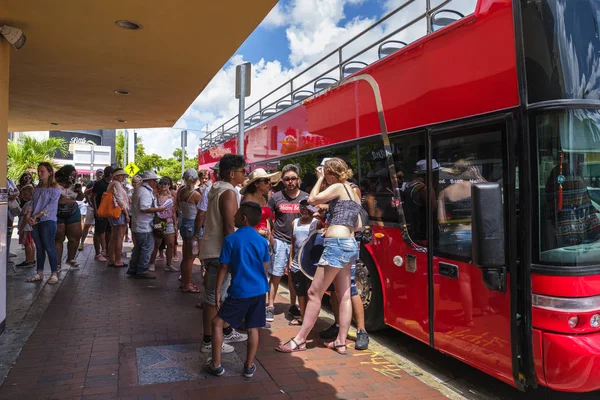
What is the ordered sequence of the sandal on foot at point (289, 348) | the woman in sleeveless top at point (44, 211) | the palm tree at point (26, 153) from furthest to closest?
the palm tree at point (26, 153), the woman in sleeveless top at point (44, 211), the sandal on foot at point (289, 348)

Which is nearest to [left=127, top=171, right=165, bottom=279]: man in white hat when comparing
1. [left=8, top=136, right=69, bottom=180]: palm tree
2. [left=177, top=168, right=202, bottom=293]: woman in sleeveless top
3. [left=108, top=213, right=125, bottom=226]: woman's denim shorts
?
[left=177, top=168, right=202, bottom=293]: woman in sleeveless top

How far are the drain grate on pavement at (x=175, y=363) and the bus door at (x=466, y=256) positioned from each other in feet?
6.03

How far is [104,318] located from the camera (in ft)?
18.0

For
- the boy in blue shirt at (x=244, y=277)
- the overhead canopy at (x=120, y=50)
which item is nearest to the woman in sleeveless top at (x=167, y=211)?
the overhead canopy at (x=120, y=50)

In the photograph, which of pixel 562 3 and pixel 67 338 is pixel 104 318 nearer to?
pixel 67 338

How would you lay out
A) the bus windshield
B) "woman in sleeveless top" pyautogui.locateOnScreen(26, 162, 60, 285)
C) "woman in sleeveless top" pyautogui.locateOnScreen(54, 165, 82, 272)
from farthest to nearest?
1. "woman in sleeveless top" pyautogui.locateOnScreen(54, 165, 82, 272)
2. "woman in sleeveless top" pyautogui.locateOnScreen(26, 162, 60, 285)
3. the bus windshield

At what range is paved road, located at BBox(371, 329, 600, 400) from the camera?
3797mm

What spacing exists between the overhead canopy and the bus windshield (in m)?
2.81

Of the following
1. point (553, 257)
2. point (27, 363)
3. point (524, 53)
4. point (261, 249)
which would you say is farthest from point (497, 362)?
point (27, 363)

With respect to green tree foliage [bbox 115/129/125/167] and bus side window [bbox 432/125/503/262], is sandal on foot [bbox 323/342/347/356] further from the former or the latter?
green tree foliage [bbox 115/129/125/167]

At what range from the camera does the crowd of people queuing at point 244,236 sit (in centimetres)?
373

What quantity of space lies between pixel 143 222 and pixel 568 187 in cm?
617

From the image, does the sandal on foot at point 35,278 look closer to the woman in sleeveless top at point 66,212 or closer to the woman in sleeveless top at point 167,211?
the woman in sleeveless top at point 66,212

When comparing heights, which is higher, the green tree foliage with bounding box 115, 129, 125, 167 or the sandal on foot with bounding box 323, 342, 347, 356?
the green tree foliage with bounding box 115, 129, 125, 167
